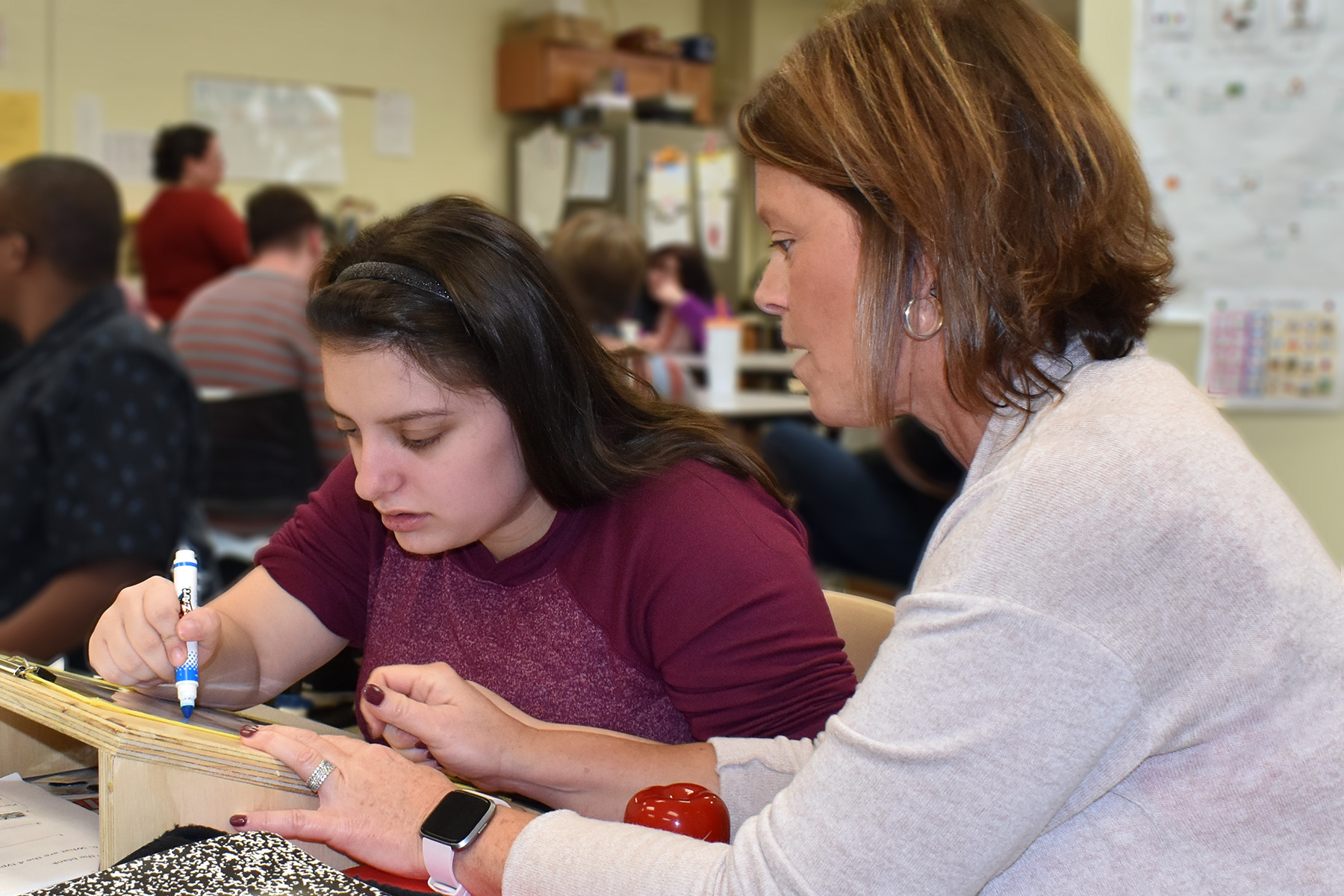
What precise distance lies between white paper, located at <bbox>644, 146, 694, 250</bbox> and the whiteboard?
1431 mm

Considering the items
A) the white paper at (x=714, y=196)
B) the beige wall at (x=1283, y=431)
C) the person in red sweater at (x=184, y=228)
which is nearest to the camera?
the beige wall at (x=1283, y=431)

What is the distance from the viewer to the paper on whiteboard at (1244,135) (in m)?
2.33

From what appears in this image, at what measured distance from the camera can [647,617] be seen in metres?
1.13

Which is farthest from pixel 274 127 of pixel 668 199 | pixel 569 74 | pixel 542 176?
pixel 668 199

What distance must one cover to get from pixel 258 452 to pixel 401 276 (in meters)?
1.70

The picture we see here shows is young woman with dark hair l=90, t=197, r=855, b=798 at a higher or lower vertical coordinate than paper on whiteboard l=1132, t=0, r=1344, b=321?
lower

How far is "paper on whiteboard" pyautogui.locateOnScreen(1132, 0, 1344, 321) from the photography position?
233cm

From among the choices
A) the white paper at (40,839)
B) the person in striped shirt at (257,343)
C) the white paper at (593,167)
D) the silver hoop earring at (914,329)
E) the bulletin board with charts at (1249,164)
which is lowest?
the white paper at (40,839)

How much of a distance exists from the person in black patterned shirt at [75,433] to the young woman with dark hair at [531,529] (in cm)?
84

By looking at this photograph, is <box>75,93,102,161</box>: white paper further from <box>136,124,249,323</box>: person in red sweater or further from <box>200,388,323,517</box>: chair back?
Result: <box>200,388,323,517</box>: chair back

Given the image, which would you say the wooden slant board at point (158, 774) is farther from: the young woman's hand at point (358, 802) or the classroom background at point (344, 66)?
the classroom background at point (344, 66)

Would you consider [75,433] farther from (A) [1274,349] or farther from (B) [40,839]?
(A) [1274,349]

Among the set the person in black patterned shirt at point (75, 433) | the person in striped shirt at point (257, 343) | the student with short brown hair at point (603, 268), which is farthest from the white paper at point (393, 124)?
the person in black patterned shirt at point (75, 433)

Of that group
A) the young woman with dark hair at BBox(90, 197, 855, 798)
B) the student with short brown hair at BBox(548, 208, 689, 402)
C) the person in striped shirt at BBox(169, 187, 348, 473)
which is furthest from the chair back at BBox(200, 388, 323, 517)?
the young woman with dark hair at BBox(90, 197, 855, 798)
